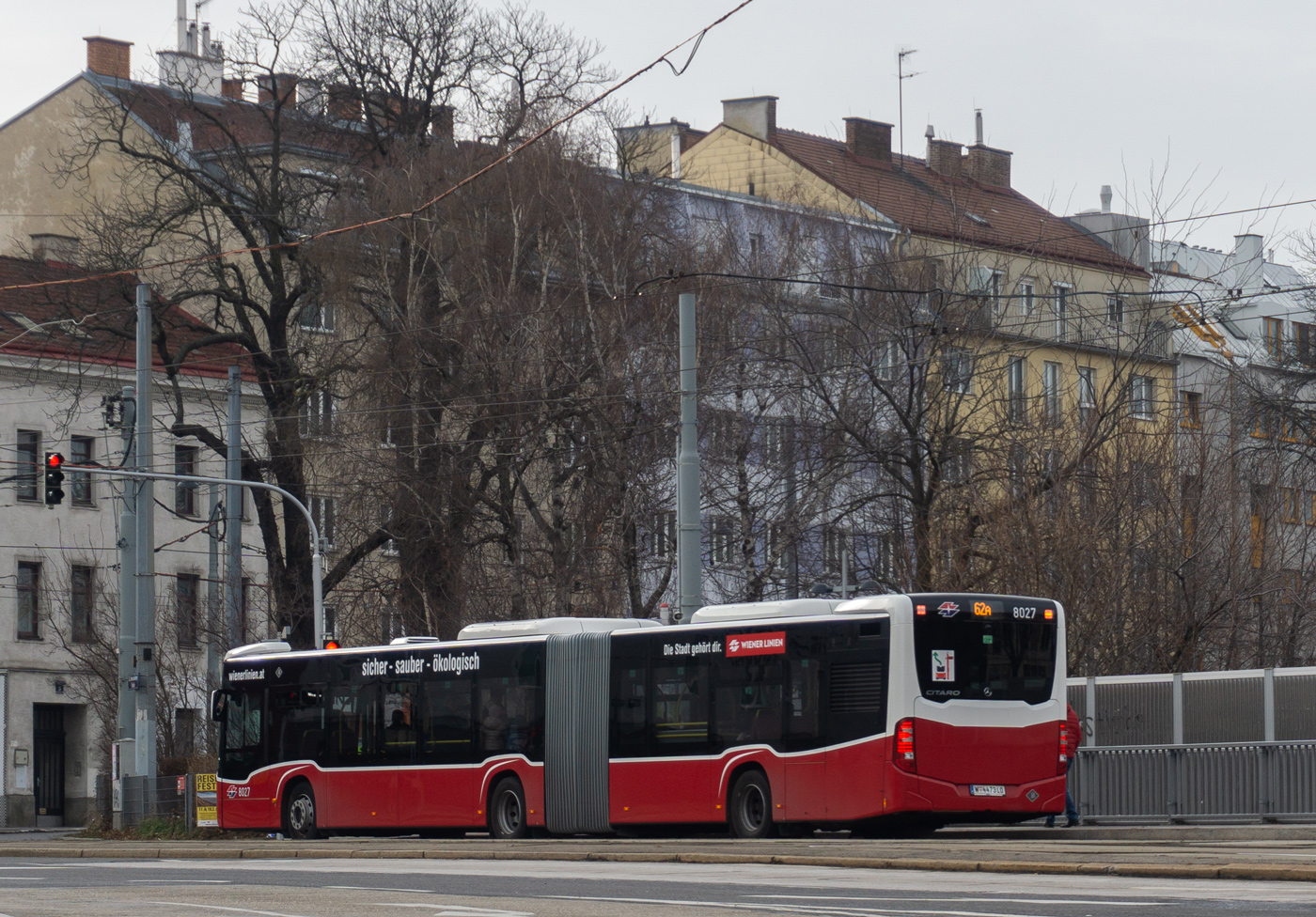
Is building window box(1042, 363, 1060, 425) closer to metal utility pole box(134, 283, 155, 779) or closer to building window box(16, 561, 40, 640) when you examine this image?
metal utility pole box(134, 283, 155, 779)

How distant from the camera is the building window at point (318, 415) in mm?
41062

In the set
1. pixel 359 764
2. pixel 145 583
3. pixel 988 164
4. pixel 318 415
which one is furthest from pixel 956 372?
pixel 988 164

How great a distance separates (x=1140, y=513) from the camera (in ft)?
118

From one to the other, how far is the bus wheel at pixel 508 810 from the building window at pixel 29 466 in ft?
102

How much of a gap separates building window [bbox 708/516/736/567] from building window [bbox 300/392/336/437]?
24.2ft

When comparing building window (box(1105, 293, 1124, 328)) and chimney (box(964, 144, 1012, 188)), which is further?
chimney (box(964, 144, 1012, 188))

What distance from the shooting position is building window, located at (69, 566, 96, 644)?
5578cm

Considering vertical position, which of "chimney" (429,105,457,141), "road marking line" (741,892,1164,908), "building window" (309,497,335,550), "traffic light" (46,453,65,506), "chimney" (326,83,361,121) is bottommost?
"road marking line" (741,892,1164,908)

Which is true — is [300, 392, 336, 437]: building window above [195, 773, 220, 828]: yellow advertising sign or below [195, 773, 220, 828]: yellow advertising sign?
above

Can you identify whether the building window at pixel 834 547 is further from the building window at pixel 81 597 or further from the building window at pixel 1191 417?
the building window at pixel 81 597

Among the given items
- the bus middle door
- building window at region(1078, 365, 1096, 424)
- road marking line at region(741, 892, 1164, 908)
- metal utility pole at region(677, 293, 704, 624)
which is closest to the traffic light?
the bus middle door

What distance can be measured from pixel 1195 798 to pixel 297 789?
1296 centimetres

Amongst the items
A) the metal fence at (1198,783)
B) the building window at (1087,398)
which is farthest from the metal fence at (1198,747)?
the building window at (1087,398)

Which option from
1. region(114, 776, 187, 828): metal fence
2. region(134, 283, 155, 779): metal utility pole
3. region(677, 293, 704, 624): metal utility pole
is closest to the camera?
region(677, 293, 704, 624): metal utility pole
